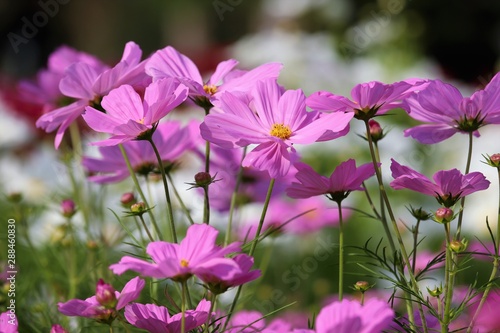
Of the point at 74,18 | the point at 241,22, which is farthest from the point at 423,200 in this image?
the point at 241,22

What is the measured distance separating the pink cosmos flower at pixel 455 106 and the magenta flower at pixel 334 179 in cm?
6

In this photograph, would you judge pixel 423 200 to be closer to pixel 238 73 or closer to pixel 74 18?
pixel 238 73

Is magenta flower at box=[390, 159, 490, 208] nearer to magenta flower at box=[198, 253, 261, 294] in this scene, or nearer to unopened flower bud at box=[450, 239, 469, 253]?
unopened flower bud at box=[450, 239, 469, 253]

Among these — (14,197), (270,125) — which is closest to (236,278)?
(270,125)

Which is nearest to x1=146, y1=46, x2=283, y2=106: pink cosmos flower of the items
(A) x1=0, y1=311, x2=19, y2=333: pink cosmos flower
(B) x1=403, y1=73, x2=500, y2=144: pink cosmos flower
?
(B) x1=403, y1=73, x2=500, y2=144: pink cosmos flower

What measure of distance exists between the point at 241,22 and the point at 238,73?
944cm

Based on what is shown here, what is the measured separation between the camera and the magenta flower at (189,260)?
1.54 feet

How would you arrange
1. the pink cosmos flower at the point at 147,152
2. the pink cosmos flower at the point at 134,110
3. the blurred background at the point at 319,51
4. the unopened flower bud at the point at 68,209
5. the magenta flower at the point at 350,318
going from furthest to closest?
the blurred background at the point at 319,51
the unopened flower bud at the point at 68,209
the pink cosmos flower at the point at 147,152
the pink cosmos flower at the point at 134,110
the magenta flower at the point at 350,318

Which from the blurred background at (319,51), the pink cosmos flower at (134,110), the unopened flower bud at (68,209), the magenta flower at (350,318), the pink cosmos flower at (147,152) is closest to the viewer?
the magenta flower at (350,318)

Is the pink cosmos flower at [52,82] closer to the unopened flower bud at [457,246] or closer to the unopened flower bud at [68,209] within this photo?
the unopened flower bud at [68,209]

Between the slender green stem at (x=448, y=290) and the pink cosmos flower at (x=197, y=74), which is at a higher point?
the pink cosmos flower at (x=197, y=74)

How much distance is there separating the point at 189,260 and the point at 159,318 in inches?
2.9

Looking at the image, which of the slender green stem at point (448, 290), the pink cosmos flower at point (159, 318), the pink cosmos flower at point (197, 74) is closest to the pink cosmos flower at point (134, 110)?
the pink cosmos flower at point (197, 74)

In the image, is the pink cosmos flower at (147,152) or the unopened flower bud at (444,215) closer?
the unopened flower bud at (444,215)
